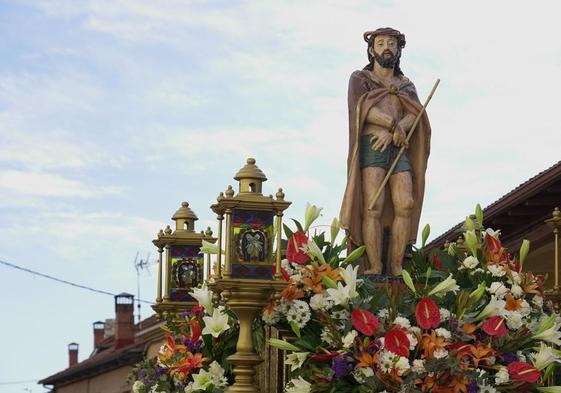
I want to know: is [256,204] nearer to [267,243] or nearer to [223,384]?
[267,243]

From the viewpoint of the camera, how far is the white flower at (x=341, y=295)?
12492 mm

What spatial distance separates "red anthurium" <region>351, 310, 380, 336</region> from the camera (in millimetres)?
12242

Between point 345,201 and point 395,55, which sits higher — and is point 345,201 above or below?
below

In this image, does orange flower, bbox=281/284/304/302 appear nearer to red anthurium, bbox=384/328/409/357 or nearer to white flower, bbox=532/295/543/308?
red anthurium, bbox=384/328/409/357

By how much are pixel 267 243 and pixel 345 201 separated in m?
1.98

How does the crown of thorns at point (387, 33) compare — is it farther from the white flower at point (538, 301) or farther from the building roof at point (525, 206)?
the building roof at point (525, 206)

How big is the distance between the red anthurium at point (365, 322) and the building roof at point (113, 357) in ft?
101

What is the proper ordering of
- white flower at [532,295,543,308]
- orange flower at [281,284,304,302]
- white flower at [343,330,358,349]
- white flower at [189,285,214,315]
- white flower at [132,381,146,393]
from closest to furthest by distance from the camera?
white flower at [343,330,358,349], orange flower at [281,284,304,302], white flower at [532,295,543,308], white flower at [189,285,214,315], white flower at [132,381,146,393]

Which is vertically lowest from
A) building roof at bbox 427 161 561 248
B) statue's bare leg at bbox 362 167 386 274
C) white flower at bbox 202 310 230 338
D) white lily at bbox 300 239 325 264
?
white flower at bbox 202 310 230 338

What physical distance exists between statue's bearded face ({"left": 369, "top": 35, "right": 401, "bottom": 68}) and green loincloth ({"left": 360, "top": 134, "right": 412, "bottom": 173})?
726 mm

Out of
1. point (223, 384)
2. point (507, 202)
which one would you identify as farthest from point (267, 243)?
point (507, 202)

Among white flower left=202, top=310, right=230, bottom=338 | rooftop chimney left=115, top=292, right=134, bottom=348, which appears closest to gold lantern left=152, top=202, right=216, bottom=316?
white flower left=202, top=310, right=230, bottom=338

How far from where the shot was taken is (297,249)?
520 inches

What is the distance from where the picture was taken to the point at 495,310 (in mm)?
12680
